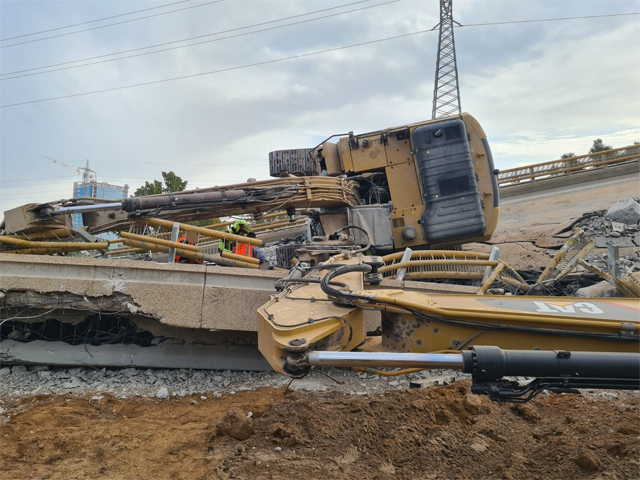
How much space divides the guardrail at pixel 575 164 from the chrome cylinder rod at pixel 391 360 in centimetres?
1610

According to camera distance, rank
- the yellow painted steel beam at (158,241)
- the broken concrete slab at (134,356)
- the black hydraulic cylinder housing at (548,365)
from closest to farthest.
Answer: the black hydraulic cylinder housing at (548,365) < the broken concrete slab at (134,356) < the yellow painted steel beam at (158,241)

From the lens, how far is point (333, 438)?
3.44m

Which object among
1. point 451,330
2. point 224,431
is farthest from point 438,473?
point 224,431

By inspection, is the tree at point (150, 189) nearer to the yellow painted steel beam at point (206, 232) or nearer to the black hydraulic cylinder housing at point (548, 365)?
the yellow painted steel beam at point (206, 232)

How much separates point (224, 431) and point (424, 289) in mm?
2961

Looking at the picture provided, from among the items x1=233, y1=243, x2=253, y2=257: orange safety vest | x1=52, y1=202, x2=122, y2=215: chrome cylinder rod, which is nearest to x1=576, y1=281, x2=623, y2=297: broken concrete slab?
x1=233, y1=243, x2=253, y2=257: orange safety vest

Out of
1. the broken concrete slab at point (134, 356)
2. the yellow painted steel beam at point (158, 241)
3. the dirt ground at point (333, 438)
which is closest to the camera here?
the dirt ground at point (333, 438)

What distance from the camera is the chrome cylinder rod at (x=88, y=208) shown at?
5.86m

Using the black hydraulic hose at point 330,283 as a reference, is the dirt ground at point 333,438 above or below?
below

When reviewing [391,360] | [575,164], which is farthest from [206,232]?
[575,164]

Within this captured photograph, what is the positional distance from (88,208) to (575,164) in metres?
18.4

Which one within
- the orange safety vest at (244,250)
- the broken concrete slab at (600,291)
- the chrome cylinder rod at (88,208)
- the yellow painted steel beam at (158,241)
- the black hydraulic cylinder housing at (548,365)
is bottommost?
the broken concrete slab at (600,291)

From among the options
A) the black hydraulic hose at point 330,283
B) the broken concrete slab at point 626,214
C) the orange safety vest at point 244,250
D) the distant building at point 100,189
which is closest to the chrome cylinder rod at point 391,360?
the black hydraulic hose at point 330,283

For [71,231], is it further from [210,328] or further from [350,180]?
[350,180]
